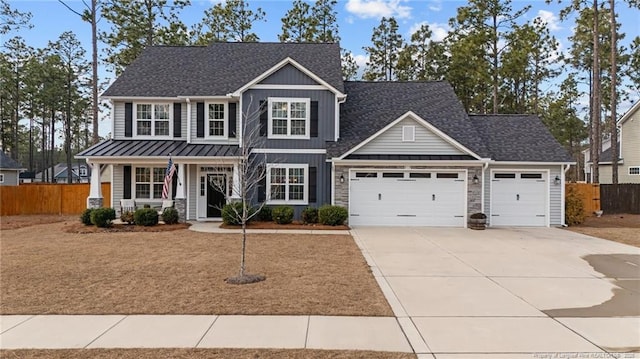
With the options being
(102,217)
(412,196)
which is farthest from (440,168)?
(102,217)

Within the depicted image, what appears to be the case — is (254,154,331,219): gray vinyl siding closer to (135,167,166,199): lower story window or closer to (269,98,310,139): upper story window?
(269,98,310,139): upper story window

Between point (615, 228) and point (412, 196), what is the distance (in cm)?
832

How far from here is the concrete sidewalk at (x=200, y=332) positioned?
4.57 meters

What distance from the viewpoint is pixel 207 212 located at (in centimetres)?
1761

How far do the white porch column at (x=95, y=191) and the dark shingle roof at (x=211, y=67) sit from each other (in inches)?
134

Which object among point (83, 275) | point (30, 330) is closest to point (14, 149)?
point (83, 275)

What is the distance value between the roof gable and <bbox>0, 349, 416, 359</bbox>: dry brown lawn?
1240cm

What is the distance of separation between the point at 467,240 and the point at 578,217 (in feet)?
25.8

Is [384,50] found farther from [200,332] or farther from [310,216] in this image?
[200,332]

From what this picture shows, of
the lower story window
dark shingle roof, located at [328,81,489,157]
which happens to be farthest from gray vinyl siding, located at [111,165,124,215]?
dark shingle roof, located at [328,81,489,157]

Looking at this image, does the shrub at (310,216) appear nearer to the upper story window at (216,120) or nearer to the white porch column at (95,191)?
the upper story window at (216,120)

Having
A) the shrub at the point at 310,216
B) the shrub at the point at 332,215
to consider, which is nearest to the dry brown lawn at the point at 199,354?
the shrub at the point at 332,215

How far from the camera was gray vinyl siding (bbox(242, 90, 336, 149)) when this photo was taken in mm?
16812

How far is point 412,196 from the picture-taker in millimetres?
16312
